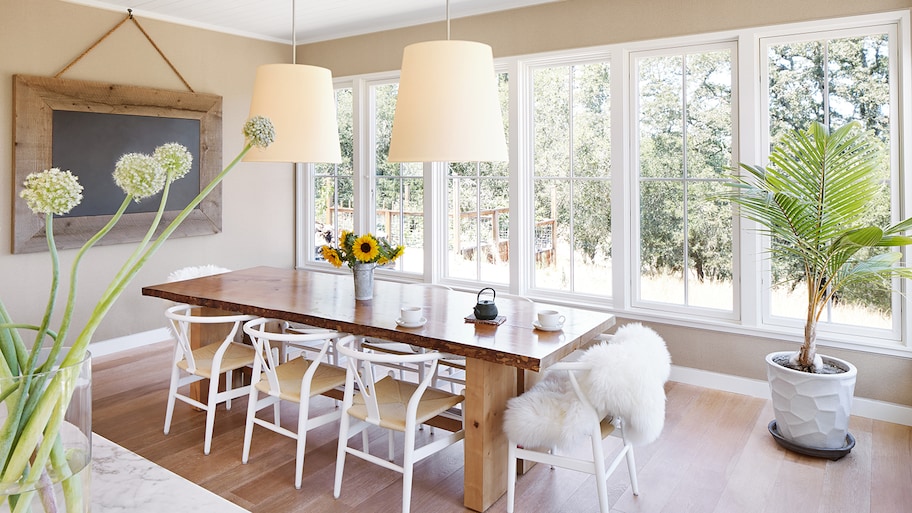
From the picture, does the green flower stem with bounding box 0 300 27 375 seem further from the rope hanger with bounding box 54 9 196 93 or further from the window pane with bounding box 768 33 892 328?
the rope hanger with bounding box 54 9 196 93

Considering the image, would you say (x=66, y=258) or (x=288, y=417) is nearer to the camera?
(x=288, y=417)

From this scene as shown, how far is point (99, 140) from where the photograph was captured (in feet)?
15.0

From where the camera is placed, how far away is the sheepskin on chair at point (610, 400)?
2.23 m

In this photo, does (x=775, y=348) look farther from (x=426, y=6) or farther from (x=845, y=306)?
(x=426, y=6)

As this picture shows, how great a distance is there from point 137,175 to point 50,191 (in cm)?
10

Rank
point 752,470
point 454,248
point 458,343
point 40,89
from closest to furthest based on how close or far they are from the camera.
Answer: point 458,343 < point 752,470 < point 40,89 < point 454,248

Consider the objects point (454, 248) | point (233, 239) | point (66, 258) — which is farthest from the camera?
point (233, 239)

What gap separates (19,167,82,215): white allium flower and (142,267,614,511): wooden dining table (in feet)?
5.78

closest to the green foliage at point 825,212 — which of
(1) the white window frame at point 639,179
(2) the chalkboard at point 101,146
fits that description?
(1) the white window frame at point 639,179

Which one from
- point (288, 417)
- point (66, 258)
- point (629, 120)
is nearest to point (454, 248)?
point (629, 120)

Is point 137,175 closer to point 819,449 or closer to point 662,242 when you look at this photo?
point 819,449

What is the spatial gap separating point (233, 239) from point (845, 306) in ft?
15.8

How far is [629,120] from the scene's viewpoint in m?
4.29

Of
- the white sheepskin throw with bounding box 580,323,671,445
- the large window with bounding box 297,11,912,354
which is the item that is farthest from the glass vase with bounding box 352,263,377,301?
the large window with bounding box 297,11,912,354
